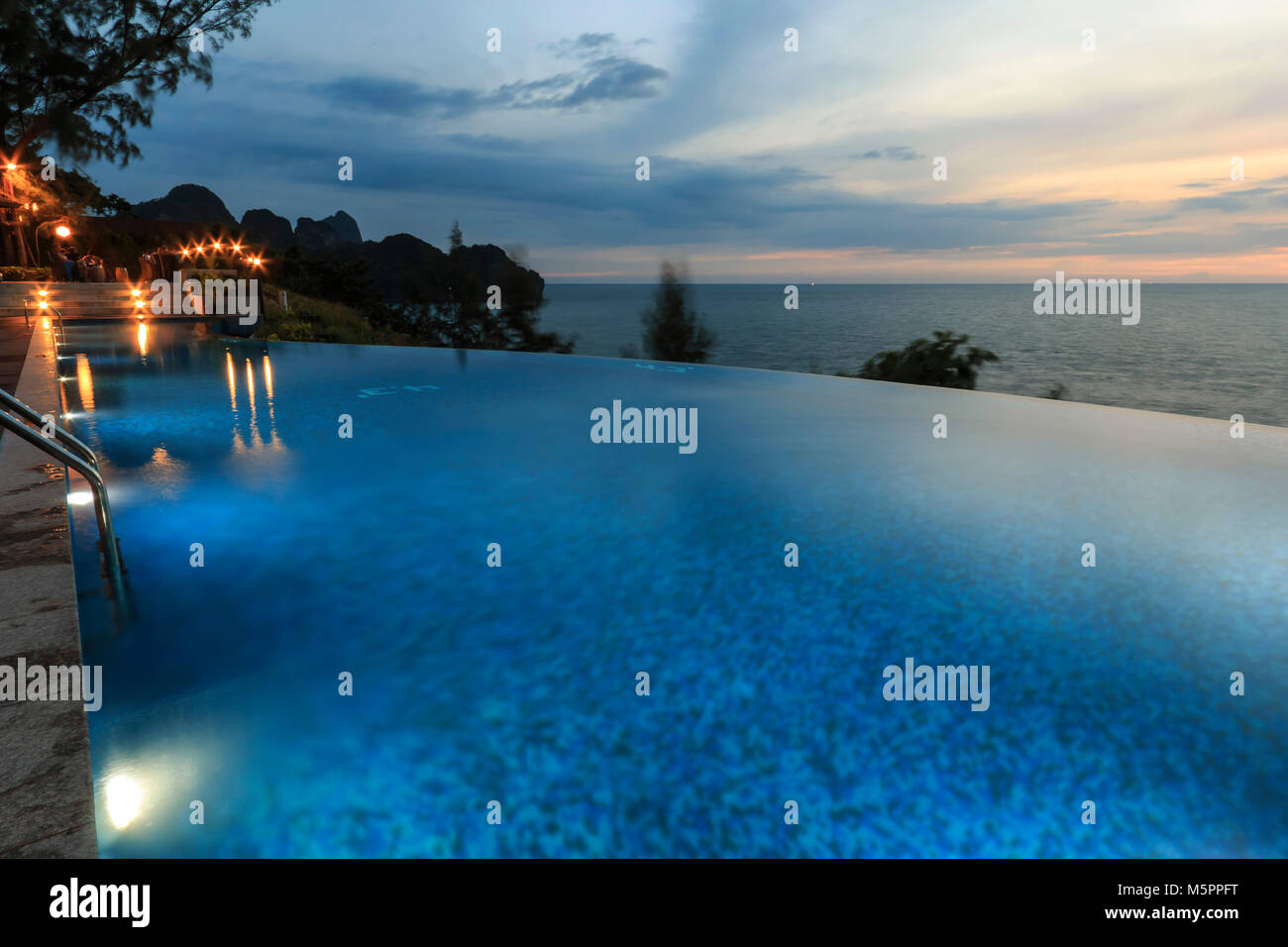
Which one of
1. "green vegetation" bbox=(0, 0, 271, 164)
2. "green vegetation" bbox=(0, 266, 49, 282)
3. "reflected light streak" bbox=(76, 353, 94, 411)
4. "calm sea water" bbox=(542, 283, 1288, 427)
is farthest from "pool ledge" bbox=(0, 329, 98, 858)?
"green vegetation" bbox=(0, 0, 271, 164)

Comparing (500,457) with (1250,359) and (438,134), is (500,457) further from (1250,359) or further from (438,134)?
(1250,359)

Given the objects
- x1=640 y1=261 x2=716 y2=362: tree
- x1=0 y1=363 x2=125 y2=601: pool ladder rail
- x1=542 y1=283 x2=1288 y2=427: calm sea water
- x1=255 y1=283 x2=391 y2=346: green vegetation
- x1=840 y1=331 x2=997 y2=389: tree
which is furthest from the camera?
x1=542 y1=283 x2=1288 y2=427: calm sea water

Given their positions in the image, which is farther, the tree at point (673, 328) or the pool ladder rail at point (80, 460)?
the tree at point (673, 328)

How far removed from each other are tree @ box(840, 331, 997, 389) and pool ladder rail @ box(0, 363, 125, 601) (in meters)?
10.4

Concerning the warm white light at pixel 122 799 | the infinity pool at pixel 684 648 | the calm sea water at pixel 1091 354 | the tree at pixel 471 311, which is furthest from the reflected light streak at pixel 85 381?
the tree at pixel 471 311

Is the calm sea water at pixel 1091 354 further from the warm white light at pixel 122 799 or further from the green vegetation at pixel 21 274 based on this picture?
the green vegetation at pixel 21 274

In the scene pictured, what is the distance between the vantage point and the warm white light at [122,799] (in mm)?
2059

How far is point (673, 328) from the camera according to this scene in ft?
60.1

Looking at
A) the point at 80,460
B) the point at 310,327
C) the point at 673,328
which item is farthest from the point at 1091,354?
the point at 80,460

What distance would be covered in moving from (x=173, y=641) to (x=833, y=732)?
2.78 metres

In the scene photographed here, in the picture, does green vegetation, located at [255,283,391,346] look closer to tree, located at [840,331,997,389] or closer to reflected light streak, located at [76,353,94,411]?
reflected light streak, located at [76,353,94,411]

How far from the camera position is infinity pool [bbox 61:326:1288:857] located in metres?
2.28

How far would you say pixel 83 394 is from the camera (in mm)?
8281
